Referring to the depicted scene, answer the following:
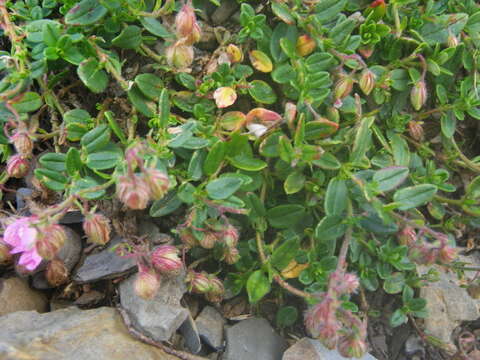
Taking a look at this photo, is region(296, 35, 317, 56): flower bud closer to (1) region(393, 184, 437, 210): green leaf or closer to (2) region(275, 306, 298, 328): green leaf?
(1) region(393, 184, 437, 210): green leaf

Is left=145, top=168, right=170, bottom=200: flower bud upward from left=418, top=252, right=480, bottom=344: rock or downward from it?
upward

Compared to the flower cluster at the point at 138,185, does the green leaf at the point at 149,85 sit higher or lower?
lower

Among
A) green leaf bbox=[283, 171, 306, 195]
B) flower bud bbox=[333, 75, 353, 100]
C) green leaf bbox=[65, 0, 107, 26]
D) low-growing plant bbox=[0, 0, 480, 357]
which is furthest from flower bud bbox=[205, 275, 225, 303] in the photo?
green leaf bbox=[65, 0, 107, 26]

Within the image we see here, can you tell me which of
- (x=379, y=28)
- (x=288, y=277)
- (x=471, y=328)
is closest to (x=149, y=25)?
(x=379, y=28)

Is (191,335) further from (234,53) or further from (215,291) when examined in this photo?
(234,53)

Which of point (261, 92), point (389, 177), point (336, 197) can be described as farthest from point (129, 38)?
point (389, 177)

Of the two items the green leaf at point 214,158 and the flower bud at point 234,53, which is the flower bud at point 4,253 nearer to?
the green leaf at point 214,158

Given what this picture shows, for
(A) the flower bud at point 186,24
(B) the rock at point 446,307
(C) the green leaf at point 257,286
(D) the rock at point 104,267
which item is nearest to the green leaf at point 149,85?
(A) the flower bud at point 186,24
